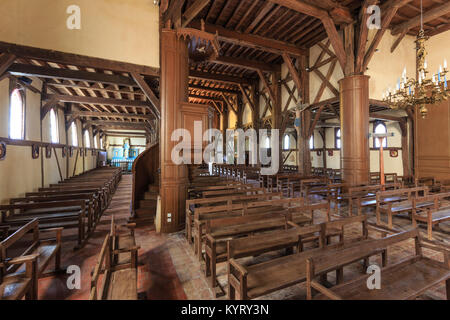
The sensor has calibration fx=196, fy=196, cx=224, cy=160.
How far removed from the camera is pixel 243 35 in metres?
8.25

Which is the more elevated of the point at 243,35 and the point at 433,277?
the point at 243,35

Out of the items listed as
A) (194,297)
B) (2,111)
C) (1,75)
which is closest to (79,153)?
(2,111)

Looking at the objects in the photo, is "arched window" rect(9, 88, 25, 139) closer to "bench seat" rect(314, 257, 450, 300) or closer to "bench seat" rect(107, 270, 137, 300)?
"bench seat" rect(107, 270, 137, 300)

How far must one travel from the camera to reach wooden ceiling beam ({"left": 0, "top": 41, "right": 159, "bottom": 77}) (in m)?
4.33

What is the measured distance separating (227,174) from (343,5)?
983 centimetres

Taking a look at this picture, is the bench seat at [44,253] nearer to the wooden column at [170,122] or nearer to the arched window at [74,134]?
the wooden column at [170,122]

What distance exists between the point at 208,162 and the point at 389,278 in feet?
16.6

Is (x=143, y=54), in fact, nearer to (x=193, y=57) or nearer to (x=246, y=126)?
(x=193, y=57)

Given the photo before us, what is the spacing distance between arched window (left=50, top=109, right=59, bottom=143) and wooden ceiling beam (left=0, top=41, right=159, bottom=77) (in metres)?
5.44

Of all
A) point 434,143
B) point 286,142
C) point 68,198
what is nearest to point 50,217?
point 68,198

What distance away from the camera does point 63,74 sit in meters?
5.77

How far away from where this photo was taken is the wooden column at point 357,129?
714cm

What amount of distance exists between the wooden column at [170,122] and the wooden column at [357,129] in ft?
20.3

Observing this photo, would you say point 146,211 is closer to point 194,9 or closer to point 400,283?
point 400,283
